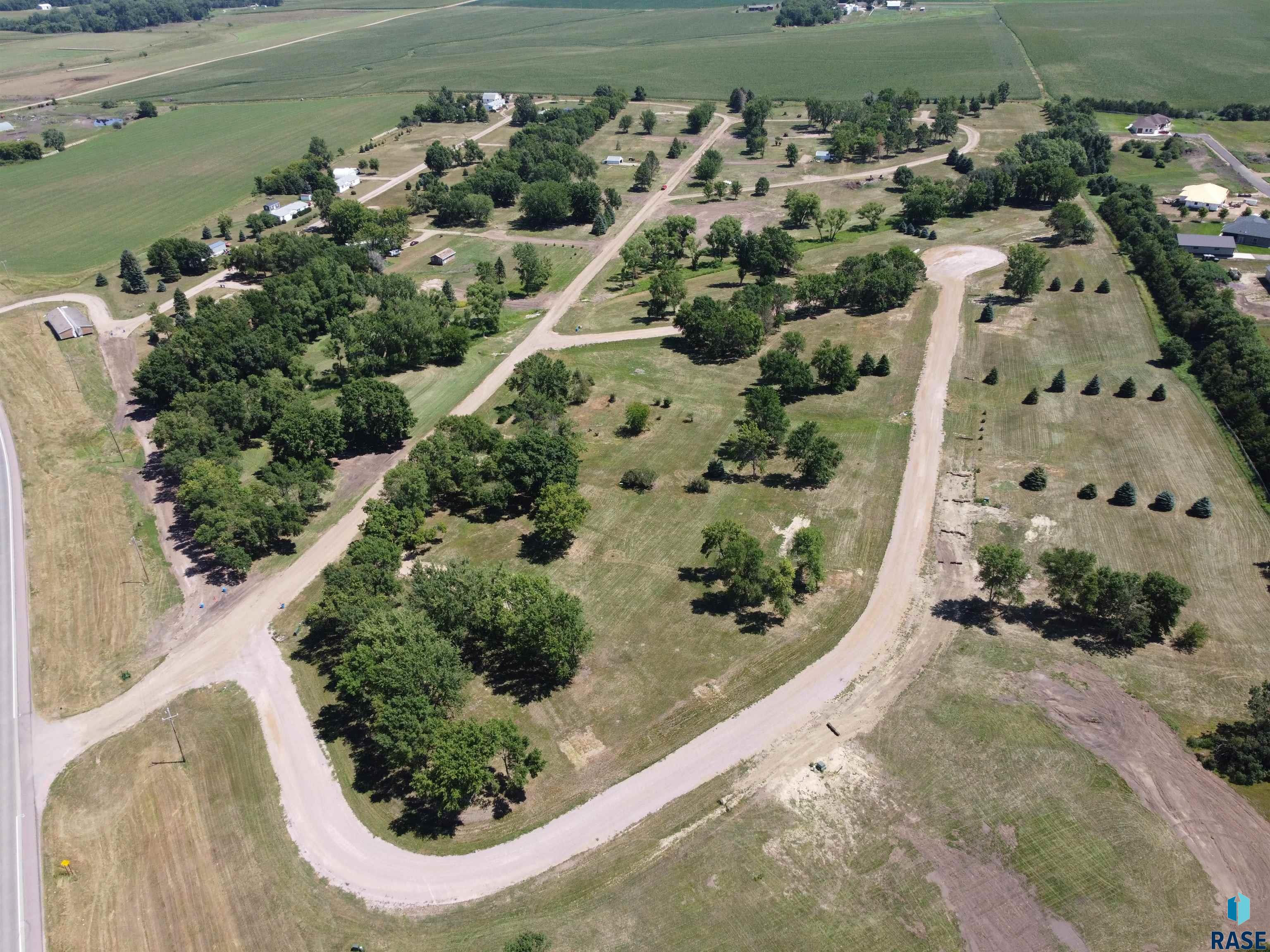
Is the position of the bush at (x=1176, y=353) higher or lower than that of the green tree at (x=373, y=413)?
lower

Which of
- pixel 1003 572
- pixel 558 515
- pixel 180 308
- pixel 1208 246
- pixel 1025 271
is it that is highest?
pixel 1025 271

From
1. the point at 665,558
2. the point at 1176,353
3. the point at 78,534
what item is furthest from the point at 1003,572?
the point at 78,534

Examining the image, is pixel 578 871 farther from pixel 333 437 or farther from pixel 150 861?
pixel 333 437

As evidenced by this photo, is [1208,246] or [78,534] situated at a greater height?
[1208,246]

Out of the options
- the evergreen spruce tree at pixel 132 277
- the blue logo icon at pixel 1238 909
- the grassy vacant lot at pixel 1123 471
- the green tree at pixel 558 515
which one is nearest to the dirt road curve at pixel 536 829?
the grassy vacant lot at pixel 1123 471

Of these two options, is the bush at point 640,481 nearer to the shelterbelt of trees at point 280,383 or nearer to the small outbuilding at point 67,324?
the shelterbelt of trees at point 280,383

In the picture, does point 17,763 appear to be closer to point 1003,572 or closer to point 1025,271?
point 1003,572

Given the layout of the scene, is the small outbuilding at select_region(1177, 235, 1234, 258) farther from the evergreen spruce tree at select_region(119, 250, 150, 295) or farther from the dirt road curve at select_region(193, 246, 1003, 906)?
the evergreen spruce tree at select_region(119, 250, 150, 295)
